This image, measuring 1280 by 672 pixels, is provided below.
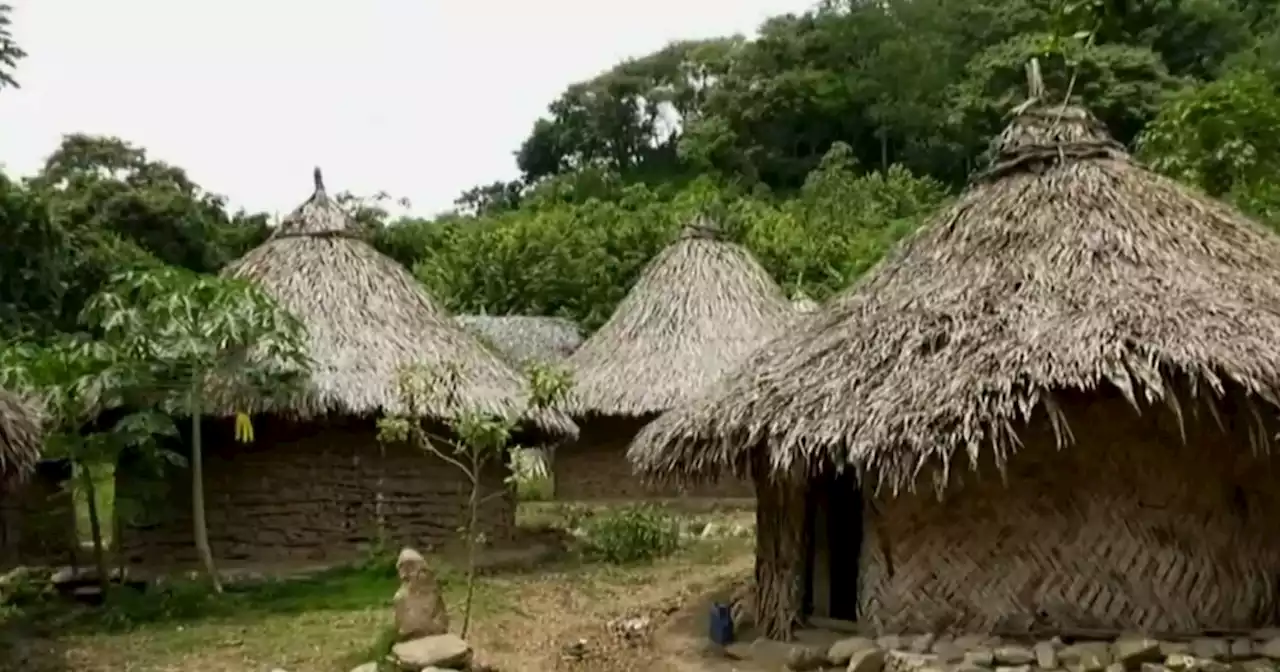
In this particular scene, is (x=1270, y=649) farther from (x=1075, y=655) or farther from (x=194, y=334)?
(x=194, y=334)

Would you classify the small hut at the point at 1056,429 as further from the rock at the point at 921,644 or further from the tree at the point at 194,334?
the tree at the point at 194,334

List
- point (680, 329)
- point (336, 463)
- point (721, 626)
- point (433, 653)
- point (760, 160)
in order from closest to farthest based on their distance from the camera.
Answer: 1. point (433, 653)
2. point (721, 626)
3. point (336, 463)
4. point (680, 329)
5. point (760, 160)

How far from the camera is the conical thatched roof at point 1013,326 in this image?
8688 millimetres

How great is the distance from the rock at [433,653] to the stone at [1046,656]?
3.59 metres

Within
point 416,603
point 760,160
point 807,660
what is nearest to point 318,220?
point 416,603

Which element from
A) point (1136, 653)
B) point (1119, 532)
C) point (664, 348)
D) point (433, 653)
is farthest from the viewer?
point (664, 348)

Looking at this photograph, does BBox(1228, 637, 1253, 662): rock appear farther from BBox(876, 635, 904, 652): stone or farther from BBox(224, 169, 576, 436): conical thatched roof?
BBox(224, 169, 576, 436): conical thatched roof

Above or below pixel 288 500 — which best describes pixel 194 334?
above

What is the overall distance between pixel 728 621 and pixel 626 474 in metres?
10.1

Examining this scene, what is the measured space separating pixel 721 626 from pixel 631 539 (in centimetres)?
426

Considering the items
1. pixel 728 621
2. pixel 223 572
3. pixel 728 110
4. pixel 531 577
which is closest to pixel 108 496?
pixel 223 572

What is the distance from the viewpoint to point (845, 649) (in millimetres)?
9203

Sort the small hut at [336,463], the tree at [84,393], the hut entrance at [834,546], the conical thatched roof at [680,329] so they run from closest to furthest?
the hut entrance at [834,546], the tree at [84,393], the small hut at [336,463], the conical thatched roof at [680,329]

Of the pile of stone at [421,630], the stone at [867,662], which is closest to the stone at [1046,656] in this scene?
the stone at [867,662]
